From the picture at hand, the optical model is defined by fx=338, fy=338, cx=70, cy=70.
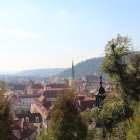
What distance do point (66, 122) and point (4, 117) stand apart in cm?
350

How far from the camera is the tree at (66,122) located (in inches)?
674

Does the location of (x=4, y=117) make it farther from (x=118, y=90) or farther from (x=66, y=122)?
(x=118, y=90)

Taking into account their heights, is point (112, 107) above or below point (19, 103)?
above

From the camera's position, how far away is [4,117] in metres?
15.1

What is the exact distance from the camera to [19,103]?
118 meters

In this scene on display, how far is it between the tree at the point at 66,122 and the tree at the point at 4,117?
2.87 meters

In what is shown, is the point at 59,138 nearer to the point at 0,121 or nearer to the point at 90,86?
the point at 0,121

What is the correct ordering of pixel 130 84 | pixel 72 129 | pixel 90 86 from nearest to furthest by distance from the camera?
pixel 72 129
pixel 130 84
pixel 90 86

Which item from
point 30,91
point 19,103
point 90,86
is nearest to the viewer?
point 19,103

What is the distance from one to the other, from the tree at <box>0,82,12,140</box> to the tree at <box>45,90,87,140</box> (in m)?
2.87

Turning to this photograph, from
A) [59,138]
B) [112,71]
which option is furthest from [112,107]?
[59,138]

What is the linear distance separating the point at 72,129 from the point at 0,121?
4.02 metres

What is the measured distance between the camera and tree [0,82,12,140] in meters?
14.7

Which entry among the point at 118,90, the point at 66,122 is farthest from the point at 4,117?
the point at 118,90
